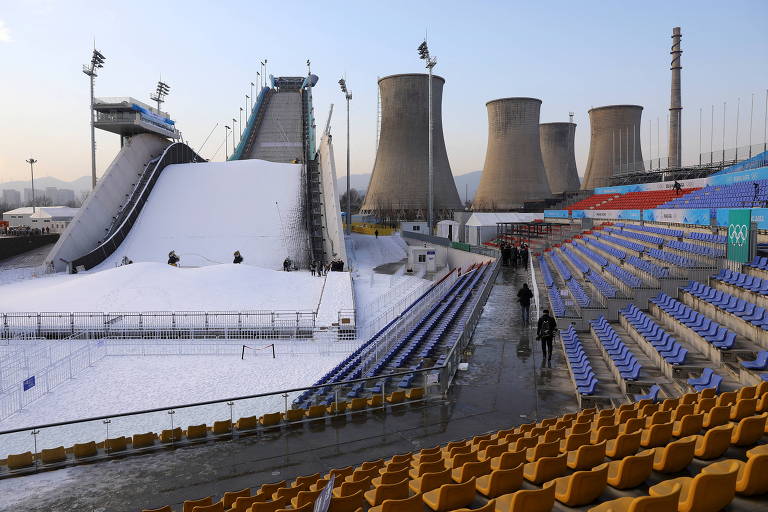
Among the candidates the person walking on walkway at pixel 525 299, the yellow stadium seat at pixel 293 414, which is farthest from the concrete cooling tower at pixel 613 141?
the yellow stadium seat at pixel 293 414

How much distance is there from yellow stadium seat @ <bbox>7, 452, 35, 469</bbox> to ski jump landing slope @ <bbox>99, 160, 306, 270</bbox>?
2021cm

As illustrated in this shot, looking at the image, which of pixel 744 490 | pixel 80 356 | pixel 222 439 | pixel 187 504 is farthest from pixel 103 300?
pixel 744 490

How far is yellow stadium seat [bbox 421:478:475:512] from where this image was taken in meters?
4.54

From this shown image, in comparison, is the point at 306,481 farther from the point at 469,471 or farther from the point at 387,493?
the point at 469,471

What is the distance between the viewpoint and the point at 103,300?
20.0 meters

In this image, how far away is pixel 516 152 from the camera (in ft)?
169

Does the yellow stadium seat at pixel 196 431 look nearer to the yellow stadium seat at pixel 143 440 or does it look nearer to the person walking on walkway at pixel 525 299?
the yellow stadium seat at pixel 143 440

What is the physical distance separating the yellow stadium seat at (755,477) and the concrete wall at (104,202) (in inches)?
1206

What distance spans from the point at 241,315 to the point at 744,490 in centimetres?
1666

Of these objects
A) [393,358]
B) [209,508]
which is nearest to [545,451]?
[209,508]

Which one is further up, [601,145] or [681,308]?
[601,145]

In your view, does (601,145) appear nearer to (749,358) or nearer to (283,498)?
(749,358)

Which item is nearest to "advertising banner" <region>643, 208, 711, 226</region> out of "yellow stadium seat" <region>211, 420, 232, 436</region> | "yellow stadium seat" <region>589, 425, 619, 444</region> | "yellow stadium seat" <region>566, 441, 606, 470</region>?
"yellow stadium seat" <region>589, 425, 619, 444</region>

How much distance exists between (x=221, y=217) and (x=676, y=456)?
29809mm
